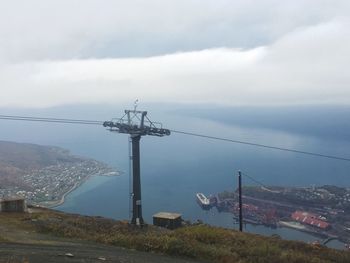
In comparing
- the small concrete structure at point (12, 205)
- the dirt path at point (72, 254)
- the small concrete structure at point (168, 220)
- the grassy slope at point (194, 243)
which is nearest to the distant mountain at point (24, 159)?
the small concrete structure at point (12, 205)

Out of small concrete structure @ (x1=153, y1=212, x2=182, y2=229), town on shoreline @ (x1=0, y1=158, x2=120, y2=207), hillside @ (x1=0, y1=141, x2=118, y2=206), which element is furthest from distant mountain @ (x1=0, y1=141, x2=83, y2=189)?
small concrete structure @ (x1=153, y1=212, x2=182, y2=229)

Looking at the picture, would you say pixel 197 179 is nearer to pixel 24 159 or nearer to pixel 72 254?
pixel 24 159

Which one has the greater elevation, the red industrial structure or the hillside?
the red industrial structure

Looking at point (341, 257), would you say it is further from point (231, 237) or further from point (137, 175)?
point (137, 175)

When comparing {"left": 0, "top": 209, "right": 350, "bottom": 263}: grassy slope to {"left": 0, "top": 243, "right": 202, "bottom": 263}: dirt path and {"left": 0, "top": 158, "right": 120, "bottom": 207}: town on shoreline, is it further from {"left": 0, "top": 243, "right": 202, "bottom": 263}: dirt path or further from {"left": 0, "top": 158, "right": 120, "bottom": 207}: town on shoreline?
{"left": 0, "top": 158, "right": 120, "bottom": 207}: town on shoreline

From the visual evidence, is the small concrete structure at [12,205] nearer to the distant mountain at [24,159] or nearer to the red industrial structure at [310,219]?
the red industrial structure at [310,219]

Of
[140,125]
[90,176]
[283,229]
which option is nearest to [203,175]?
[90,176]
